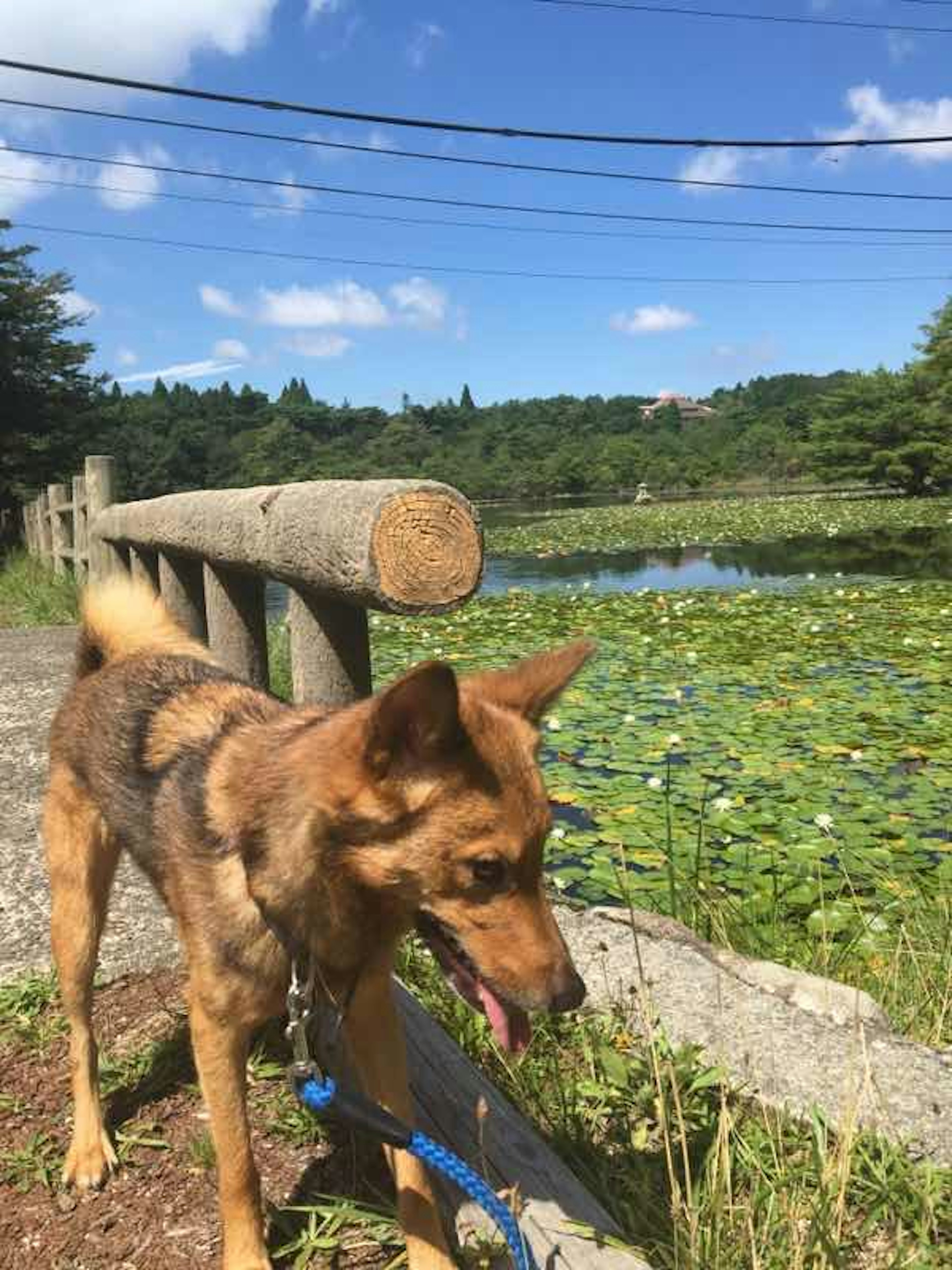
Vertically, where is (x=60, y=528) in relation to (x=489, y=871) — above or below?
above

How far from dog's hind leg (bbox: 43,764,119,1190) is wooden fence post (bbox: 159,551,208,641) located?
2.71 meters

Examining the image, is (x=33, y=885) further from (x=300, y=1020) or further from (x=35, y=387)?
(x=35, y=387)

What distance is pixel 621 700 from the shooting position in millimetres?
8102

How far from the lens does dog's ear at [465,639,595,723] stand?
1.88 metres

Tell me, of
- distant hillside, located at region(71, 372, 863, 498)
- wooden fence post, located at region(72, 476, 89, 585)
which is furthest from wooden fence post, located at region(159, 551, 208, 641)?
distant hillside, located at region(71, 372, 863, 498)

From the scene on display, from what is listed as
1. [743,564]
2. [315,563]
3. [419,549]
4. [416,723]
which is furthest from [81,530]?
[743,564]

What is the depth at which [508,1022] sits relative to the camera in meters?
1.70

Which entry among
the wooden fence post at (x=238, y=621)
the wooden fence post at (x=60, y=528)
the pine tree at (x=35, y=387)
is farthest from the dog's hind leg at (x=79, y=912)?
the pine tree at (x=35, y=387)

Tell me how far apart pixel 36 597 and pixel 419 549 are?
1090cm

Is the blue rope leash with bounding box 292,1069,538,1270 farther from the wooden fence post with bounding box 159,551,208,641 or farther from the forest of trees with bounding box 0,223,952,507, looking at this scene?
the forest of trees with bounding box 0,223,952,507

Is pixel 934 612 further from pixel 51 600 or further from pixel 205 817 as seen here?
pixel 205 817

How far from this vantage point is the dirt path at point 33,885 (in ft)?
10.6

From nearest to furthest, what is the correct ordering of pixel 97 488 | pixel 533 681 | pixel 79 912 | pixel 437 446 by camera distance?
pixel 533 681, pixel 79 912, pixel 97 488, pixel 437 446

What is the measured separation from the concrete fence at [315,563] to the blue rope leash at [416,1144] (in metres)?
1.03
